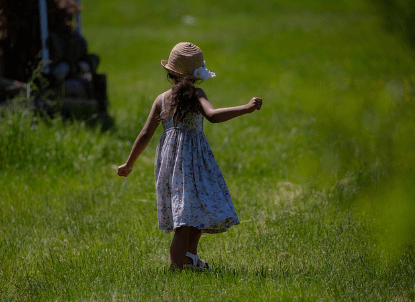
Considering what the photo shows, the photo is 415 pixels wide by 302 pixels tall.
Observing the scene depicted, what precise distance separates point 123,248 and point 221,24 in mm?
19760

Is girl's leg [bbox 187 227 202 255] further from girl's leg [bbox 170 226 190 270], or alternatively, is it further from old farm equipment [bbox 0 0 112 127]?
old farm equipment [bbox 0 0 112 127]

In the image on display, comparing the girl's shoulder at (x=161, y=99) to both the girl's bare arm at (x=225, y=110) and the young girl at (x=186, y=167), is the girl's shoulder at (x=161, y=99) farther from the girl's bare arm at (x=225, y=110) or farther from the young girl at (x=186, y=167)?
the girl's bare arm at (x=225, y=110)

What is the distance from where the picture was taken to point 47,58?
7309mm

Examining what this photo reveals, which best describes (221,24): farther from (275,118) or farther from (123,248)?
(123,248)

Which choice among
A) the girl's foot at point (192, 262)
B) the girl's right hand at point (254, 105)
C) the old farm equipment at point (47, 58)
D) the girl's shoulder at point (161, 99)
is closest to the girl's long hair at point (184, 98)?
the girl's shoulder at point (161, 99)

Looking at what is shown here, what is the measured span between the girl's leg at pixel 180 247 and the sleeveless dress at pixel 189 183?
10 centimetres

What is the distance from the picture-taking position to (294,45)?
18328mm

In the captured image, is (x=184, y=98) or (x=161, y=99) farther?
(x=161, y=99)

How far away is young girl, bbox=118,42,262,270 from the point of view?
3287mm

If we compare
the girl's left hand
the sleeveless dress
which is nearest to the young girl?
the sleeveless dress

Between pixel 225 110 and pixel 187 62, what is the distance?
45 centimetres

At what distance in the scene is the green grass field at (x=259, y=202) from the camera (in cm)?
175

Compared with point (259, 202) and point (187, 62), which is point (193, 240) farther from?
point (259, 202)

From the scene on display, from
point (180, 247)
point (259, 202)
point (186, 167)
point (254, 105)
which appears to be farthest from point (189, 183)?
point (259, 202)
